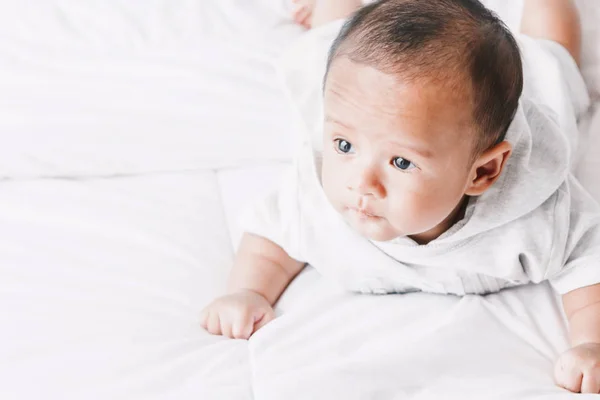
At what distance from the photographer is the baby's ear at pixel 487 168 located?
0.90m

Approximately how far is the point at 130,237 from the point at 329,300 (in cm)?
27

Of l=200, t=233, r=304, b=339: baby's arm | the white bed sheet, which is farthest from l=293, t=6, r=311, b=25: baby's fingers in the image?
l=200, t=233, r=304, b=339: baby's arm

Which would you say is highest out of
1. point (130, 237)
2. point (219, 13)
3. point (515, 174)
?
point (515, 174)

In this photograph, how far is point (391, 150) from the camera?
2.78 feet

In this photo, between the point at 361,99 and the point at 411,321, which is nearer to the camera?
the point at 361,99

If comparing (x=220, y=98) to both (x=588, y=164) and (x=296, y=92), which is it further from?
(x=588, y=164)

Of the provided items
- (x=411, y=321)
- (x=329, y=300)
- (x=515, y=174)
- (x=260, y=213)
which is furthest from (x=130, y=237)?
(x=515, y=174)

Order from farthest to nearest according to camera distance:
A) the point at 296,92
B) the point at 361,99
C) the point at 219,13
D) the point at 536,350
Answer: the point at 219,13, the point at 296,92, the point at 536,350, the point at 361,99

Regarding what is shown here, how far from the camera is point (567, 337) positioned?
0.97 metres

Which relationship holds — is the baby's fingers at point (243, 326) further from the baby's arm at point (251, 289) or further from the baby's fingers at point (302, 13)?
the baby's fingers at point (302, 13)

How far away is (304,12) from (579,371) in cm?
76

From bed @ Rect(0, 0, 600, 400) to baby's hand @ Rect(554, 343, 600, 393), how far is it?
0.02 metres

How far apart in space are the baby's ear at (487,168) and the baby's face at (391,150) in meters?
0.02

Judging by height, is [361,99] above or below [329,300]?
above
